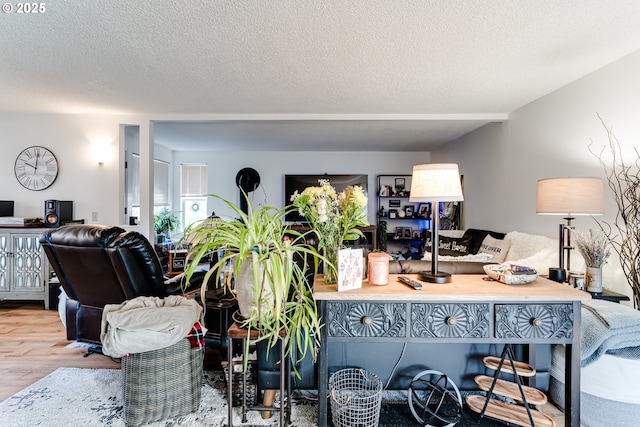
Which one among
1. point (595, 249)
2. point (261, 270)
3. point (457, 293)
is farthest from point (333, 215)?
point (595, 249)

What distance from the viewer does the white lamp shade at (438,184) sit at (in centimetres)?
162

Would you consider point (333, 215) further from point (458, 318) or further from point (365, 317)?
point (458, 318)

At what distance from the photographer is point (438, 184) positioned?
1629mm

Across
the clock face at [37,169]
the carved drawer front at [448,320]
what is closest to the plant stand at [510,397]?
the carved drawer front at [448,320]

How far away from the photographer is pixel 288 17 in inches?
76.5

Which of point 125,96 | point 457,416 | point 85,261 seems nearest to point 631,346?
point 457,416

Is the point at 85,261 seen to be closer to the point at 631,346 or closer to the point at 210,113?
the point at 210,113

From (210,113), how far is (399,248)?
4.65 metres

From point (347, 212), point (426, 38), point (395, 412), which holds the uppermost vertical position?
point (426, 38)

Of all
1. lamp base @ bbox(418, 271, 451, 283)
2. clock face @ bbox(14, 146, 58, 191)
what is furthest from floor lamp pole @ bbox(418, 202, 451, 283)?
clock face @ bbox(14, 146, 58, 191)

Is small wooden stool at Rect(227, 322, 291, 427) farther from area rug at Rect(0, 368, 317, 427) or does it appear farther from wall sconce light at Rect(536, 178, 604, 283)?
wall sconce light at Rect(536, 178, 604, 283)

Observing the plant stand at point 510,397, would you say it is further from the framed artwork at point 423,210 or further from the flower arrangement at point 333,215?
the framed artwork at point 423,210

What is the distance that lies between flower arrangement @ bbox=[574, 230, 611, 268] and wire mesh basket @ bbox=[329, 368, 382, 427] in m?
1.73

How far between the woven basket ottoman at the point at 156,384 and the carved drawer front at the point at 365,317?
3.15ft
